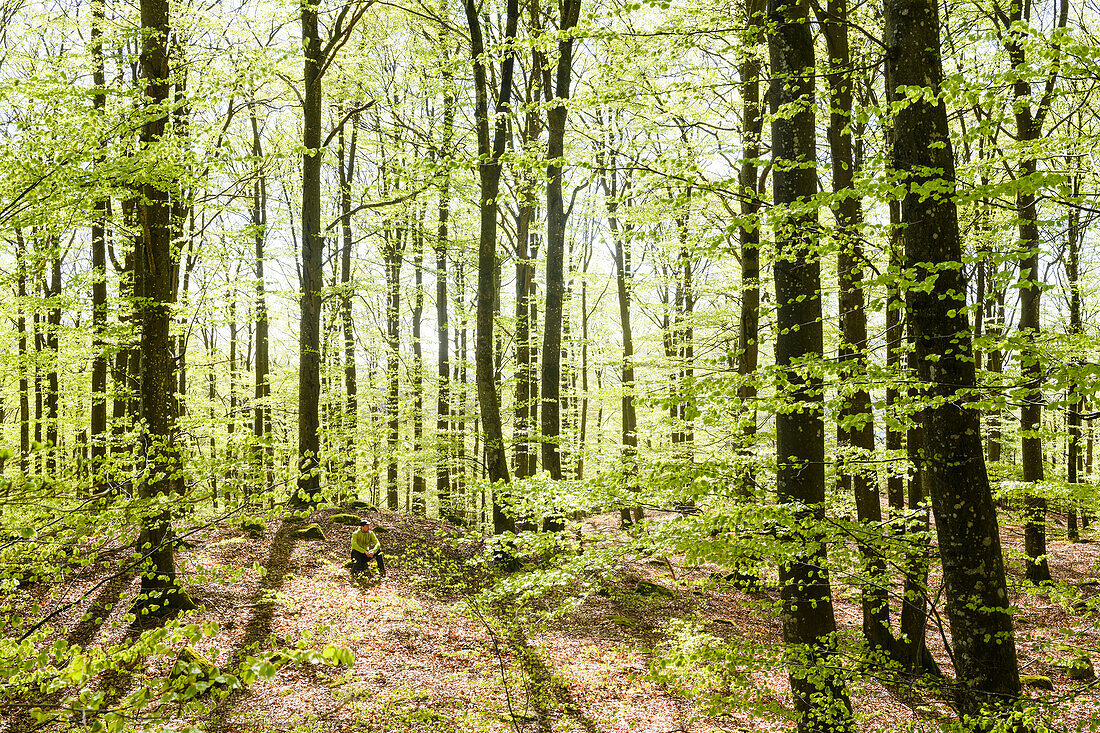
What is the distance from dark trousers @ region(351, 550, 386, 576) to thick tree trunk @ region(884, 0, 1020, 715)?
30.2ft

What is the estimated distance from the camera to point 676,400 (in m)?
4.40

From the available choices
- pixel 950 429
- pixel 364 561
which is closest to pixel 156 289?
pixel 364 561

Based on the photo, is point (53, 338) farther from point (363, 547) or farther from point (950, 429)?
point (950, 429)

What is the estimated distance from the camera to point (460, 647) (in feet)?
28.4

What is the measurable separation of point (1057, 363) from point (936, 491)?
4.69 ft

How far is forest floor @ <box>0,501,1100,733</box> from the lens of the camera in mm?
6383

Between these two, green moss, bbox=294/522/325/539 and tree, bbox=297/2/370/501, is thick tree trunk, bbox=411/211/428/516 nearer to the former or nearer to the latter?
tree, bbox=297/2/370/501

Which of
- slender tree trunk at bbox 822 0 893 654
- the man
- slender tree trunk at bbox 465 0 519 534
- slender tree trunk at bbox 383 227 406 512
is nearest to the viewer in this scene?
slender tree trunk at bbox 822 0 893 654

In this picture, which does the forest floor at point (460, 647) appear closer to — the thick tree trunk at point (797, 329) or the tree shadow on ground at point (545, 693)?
the tree shadow on ground at point (545, 693)

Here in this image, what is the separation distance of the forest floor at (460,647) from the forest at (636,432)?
0.23 feet

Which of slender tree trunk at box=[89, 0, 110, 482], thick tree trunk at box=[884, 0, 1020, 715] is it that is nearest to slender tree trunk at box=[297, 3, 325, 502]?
slender tree trunk at box=[89, 0, 110, 482]

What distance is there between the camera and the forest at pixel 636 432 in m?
4.08

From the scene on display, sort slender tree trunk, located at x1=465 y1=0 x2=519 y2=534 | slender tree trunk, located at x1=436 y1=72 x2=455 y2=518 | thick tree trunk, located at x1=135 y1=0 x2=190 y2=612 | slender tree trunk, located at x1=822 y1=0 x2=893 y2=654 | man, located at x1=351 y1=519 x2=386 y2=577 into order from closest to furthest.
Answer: slender tree trunk, located at x1=822 y1=0 x2=893 y2=654, thick tree trunk, located at x1=135 y1=0 x2=190 y2=612, slender tree trunk, located at x1=465 y1=0 x2=519 y2=534, man, located at x1=351 y1=519 x2=386 y2=577, slender tree trunk, located at x1=436 y1=72 x2=455 y2=518

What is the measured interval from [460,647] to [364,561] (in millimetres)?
3100
